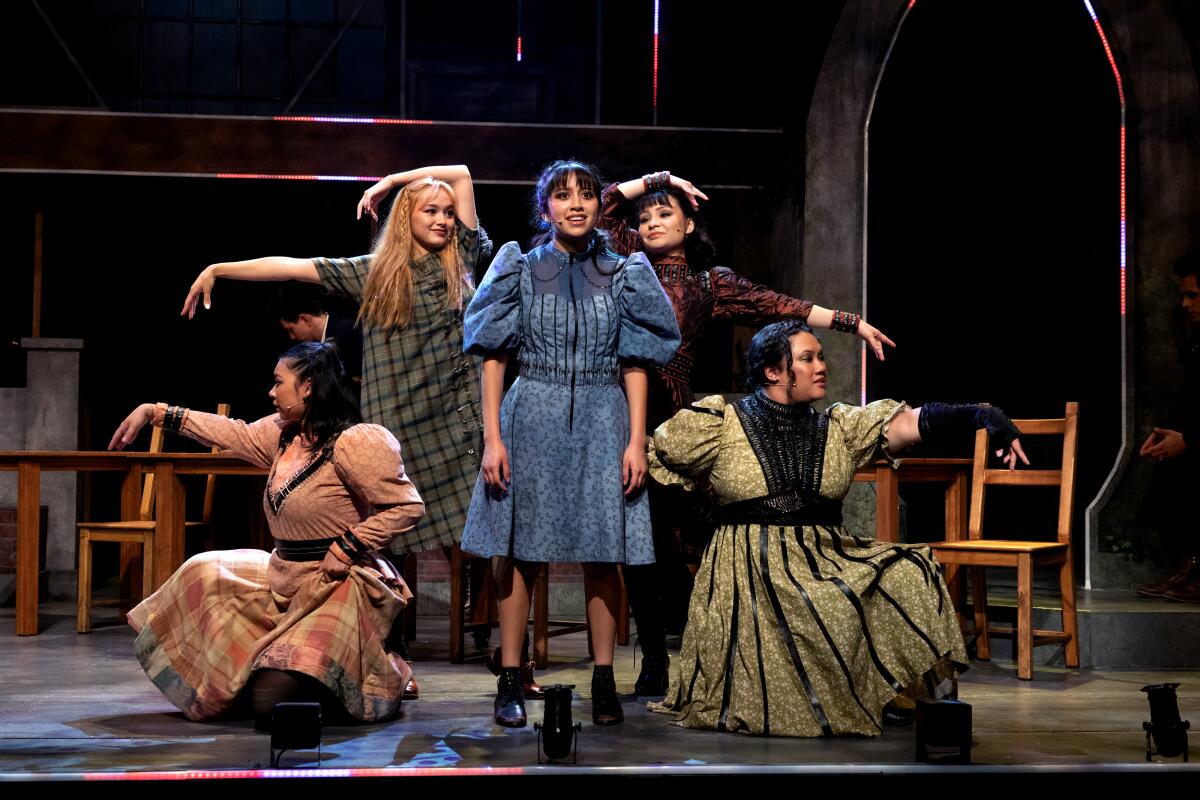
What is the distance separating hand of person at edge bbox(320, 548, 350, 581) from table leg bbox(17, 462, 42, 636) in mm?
2331

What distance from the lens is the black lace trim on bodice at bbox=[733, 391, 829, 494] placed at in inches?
140

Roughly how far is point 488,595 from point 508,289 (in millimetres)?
1584

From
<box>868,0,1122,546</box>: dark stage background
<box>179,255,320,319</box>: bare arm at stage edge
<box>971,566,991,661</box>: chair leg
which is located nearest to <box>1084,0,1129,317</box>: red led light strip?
<box>868,0,1122,546</box>: dark stage background

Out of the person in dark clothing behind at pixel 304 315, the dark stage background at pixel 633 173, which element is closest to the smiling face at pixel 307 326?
the person in dark clothing behind at pixel 304 315

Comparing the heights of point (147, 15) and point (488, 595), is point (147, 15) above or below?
above

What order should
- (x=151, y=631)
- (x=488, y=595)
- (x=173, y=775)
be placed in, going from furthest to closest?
(x=488, y=595) < (x=151, y=631) < (x=173, y=775)

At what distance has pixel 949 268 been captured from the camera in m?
6.60

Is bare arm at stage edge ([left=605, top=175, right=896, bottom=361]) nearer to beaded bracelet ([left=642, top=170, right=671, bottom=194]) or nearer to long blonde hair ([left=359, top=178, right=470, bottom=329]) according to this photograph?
beaded bracelet ([left=642, top=170, right=671, bottom=194])

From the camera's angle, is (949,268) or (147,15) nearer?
(949,268)

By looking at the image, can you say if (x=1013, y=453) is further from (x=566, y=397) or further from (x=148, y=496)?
(x=148, y=496)

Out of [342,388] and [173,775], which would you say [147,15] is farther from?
[173,775]

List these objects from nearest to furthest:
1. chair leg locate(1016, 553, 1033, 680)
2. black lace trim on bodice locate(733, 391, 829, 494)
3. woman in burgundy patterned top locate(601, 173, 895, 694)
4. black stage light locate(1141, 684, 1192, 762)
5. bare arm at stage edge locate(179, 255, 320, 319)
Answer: black stage light locate(1141, 684, 1192, 762) → black lace trim on bodice locate(733, 391, 829, 494) → bare arm at stage edge locate(179, 255, 320, 319) → woman in burgundy patterned top locate(601, 173, 895, 694) → chair leg locate(1016, 553, 1033, 680)

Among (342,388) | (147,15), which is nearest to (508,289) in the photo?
(342,388)

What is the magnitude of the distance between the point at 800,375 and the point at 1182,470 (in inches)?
108
